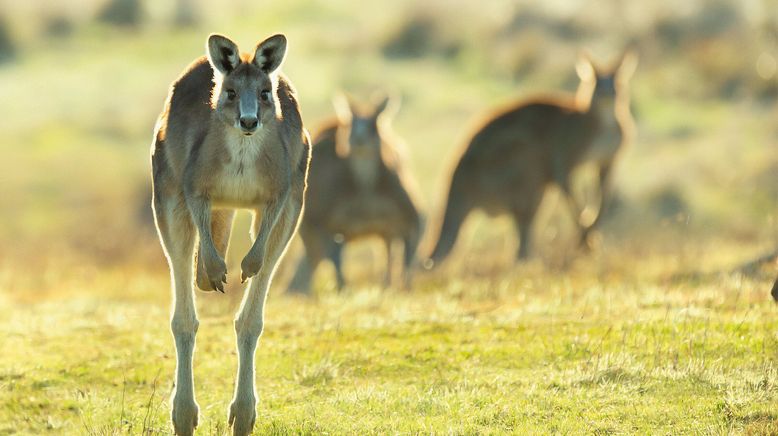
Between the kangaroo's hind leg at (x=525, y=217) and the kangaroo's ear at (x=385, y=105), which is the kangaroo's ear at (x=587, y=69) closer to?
the kangaroo's hind leg at (x=525, y=217)

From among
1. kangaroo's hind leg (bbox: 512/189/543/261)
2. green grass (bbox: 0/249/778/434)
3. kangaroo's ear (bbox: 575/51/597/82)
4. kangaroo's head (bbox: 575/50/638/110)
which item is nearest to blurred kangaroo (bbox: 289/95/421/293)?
kangaroo's hind leg (bbox: 512/189/543/261)

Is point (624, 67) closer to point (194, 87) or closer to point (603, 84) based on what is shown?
point (603, 84)

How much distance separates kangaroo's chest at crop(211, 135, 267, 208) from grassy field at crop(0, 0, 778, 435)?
1188 millimetres

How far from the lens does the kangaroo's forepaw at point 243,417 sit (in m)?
6.32

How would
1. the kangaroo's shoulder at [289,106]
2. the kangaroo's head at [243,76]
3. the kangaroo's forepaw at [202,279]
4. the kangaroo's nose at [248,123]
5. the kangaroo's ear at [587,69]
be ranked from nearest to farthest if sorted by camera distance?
1. the kangaroo's nose at [248,123]
2. the kangaroo's head at [243,76]
3. the kangaroo's forepaw at [202,279]
4. the kangaroo's shoulder at [289,106]
5. the kangaroo's ear at [587,69]

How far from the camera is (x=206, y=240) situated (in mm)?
6492

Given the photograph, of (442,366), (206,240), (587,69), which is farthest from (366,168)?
(206,240)

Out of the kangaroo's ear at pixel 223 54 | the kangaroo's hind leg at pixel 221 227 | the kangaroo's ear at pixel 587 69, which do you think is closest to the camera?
the kangaroo's ear at pixel 223 54

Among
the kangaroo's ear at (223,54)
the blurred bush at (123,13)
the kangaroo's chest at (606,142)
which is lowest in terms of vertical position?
the kangaroo's chest at (606,142)

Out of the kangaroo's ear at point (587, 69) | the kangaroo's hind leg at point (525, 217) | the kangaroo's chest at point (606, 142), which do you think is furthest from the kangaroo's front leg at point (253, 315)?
the kangaroo's ear at point (587, 69)

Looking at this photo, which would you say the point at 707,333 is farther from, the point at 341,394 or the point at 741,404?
the point at 341,394

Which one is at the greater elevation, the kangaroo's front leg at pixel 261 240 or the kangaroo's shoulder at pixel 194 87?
the kangaroo's shoulder at pixel 194 87

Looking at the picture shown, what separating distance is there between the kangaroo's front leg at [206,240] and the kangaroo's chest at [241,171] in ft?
0.31

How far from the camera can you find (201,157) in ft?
21.7
